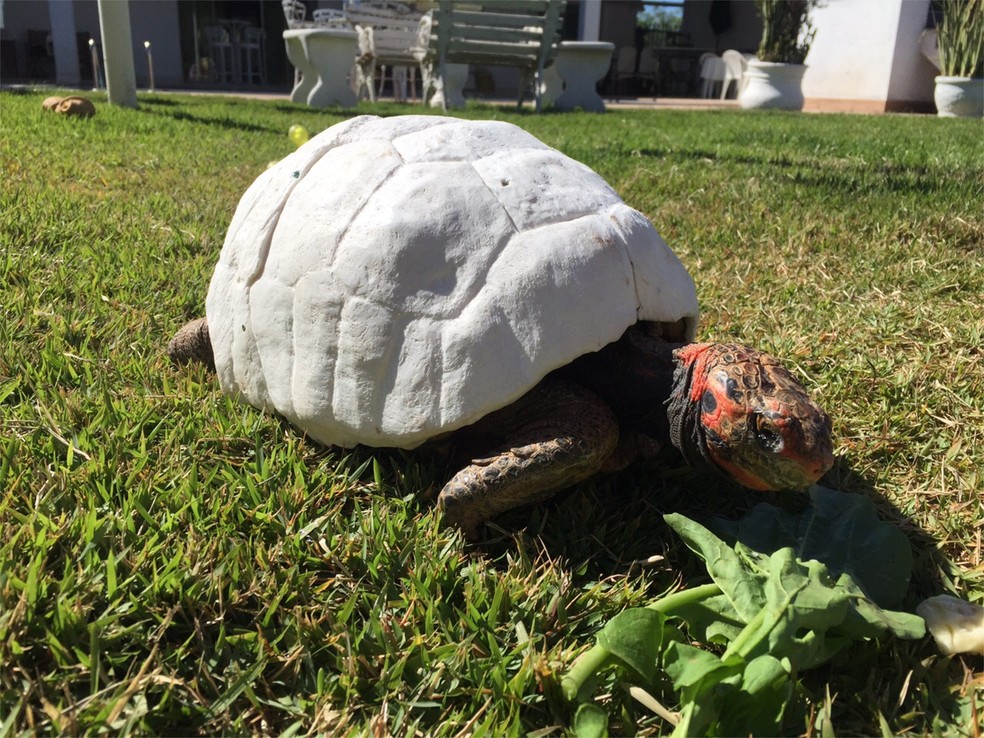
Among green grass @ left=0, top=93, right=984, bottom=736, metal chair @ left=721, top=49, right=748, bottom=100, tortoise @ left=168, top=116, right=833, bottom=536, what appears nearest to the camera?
green grass @ left=0, top=93, right=984, bottom=736

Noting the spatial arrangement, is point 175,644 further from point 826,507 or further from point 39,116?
point 39,116

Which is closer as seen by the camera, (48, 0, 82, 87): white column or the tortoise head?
the tortoise head

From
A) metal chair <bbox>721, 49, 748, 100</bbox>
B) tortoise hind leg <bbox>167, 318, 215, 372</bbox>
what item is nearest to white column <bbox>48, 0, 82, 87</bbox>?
metal chair <bbox>721, 49, 748, 100</bbox>

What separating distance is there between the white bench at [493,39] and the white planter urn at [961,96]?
19.8ft

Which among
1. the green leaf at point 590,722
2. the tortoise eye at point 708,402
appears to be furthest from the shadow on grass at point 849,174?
the green leaf at point 590,722

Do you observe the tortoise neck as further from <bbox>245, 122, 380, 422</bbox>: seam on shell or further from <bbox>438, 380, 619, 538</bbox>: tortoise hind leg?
<bbox>245, 122, 380, 422</bbox>: seam on shell

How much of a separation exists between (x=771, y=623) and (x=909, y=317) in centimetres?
204

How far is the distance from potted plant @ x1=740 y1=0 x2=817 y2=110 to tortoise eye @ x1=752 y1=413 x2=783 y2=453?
42.8 ft

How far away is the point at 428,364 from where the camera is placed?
1.75 m

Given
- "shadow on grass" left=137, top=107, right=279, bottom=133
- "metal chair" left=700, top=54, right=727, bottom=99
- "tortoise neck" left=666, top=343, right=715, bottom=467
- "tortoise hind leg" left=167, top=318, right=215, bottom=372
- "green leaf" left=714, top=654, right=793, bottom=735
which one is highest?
"metal chair" left=700, top=54, right=727, bottom=99

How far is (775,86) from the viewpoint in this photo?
13234 mm

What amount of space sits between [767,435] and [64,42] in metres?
18.0

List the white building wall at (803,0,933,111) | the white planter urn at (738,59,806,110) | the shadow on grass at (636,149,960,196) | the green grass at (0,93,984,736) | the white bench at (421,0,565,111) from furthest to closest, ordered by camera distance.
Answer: the white building wall at (803,0,933,111) → the white planter urn at (738,59,806,110) → the white bench at (421,0,565,111) → the shadow on grass at (636,149,960,196) → the green grass at (0,93,984,736)

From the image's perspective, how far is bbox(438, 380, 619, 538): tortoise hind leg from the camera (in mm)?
1751
